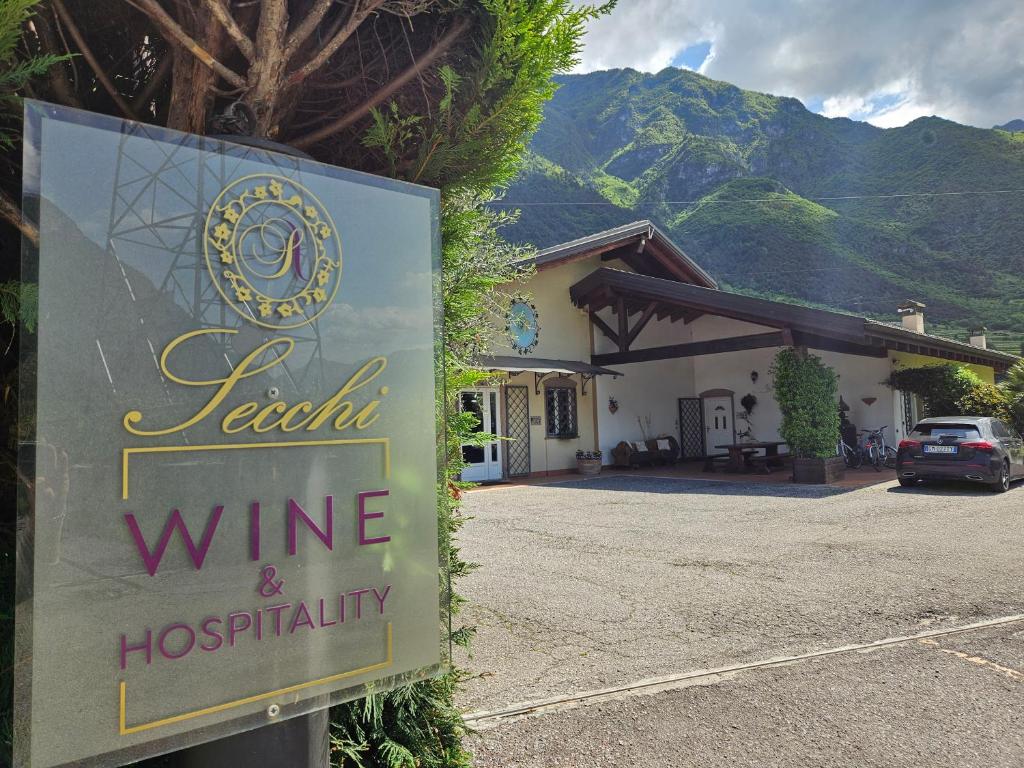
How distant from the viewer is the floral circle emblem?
1425mm

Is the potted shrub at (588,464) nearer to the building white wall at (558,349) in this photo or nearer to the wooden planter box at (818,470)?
the building white wall at (558,349)

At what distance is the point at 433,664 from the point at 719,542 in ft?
18.7

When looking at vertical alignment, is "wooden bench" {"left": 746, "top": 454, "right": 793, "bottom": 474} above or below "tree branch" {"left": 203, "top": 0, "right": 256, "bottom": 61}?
→ below

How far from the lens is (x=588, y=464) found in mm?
14789

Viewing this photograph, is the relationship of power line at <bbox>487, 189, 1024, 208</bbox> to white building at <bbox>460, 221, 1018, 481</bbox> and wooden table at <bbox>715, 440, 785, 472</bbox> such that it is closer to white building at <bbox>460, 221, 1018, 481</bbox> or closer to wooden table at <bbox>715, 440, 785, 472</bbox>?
white building at <bbox>460, 221, 1018, 481</bbox>

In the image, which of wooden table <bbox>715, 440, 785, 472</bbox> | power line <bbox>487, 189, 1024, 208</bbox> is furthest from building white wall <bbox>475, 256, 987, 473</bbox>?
power line <bbox>487, 189, 1024, 208</bbox>

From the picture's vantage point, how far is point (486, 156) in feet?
7.11

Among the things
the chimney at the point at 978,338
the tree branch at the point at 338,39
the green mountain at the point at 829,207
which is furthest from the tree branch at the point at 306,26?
the green mountain at the point at 829,207

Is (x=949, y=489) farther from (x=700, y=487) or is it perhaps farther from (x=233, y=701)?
(x=233, y=701)

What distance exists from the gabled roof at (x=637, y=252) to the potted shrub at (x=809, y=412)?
4.85 meters

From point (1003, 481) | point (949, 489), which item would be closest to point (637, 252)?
point (949, 489)

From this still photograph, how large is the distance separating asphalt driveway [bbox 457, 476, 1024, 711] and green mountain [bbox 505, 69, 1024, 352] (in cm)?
3244

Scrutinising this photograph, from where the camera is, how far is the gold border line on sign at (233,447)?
4.18 ft

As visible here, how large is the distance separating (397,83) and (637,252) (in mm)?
14880
